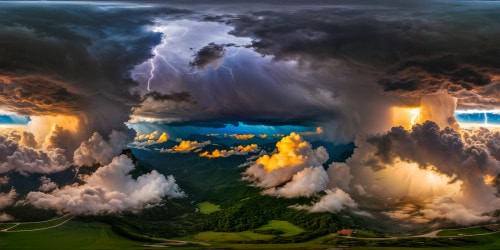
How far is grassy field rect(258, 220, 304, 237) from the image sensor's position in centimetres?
2558

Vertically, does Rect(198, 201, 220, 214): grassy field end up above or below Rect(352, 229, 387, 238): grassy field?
above

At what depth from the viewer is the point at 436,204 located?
1989cm

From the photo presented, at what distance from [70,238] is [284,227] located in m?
13.7

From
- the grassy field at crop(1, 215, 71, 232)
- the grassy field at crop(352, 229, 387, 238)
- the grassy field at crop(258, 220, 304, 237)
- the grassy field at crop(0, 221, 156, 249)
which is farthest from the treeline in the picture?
the grassy field at crop(1, 215, 71, 232)

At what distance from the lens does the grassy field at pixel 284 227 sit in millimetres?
25580

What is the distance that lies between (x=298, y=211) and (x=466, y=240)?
11998 millimetres

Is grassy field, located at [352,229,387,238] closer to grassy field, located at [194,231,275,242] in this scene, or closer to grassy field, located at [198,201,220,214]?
grassy field, located at [194,231,275,242]

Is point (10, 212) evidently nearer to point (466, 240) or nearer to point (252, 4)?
point (252, 4)

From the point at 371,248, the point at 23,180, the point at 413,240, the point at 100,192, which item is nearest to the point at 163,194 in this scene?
the point at 100,192

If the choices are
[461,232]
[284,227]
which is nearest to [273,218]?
[284,227]

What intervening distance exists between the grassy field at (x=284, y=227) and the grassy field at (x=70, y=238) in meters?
9.50

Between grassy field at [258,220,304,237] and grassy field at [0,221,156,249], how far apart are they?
950cm

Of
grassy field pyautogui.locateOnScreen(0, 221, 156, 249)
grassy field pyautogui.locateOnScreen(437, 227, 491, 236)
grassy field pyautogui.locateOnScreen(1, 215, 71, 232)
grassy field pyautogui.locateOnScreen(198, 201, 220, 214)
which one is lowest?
grassy field pyautogui.locateOnScreen(0, 221, 156, 249)

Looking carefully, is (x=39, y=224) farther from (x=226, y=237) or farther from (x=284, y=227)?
(x=284, y=227)
